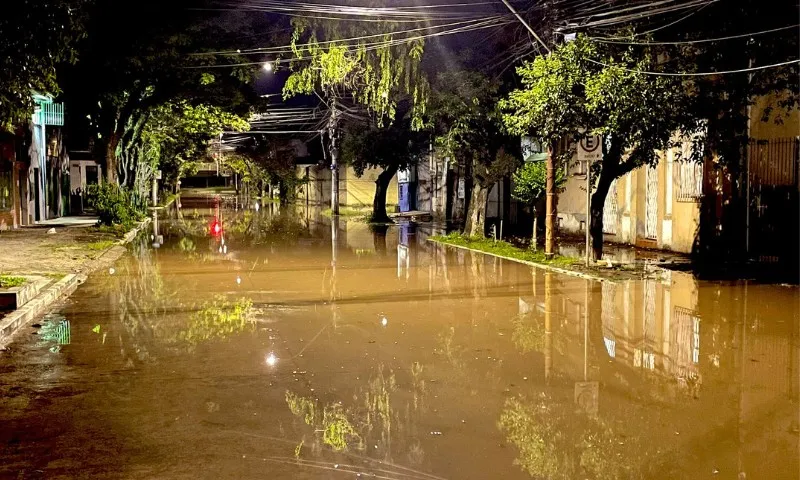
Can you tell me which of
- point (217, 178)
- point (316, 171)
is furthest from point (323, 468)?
point (217, 178)

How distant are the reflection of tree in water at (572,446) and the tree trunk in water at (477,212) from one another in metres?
17.2

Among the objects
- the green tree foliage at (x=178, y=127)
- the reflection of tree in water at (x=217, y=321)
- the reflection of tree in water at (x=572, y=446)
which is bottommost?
the reflection of tree in water at (x=572, y=446)

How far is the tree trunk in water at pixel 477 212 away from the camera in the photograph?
77.5 ft

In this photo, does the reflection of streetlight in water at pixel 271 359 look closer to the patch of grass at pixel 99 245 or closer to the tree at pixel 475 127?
the tree at pixel 475 127

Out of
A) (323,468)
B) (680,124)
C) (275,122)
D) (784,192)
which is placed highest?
(275,122)

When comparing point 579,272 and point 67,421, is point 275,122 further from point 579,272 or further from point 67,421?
point 67,421

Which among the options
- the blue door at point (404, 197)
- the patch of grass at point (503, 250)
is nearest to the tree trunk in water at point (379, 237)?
the patch of grass at point (503, 250)

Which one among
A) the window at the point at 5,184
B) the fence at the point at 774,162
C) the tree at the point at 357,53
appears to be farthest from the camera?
the window at the point at 5,184

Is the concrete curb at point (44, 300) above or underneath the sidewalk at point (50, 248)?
underneath

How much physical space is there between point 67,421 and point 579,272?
11660 millimetres

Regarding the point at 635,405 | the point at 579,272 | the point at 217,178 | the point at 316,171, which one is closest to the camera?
the point at 635,405

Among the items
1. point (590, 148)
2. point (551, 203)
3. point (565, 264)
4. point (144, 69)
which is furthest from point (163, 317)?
point (144, 69)

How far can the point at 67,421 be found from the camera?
6160mm

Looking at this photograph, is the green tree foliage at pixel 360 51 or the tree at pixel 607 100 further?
Result: the green tree foliage at pixel 360 51
